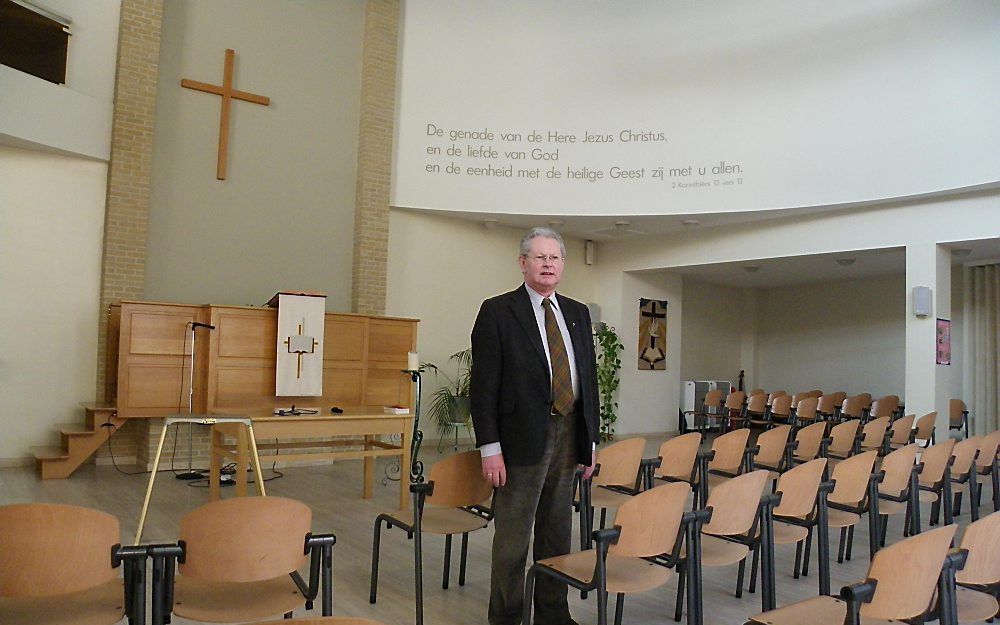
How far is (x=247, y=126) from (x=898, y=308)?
11.0 meters

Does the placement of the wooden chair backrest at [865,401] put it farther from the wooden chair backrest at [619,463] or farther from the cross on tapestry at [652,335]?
the wooden chair backrest at [619,463]

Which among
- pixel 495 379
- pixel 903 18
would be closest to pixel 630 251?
pixel 903 18

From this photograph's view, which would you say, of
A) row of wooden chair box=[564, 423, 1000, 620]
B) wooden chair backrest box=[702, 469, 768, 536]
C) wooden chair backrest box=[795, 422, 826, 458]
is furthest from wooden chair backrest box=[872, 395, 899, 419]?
wooden chair backrest box=[702, 469, 768, 536]

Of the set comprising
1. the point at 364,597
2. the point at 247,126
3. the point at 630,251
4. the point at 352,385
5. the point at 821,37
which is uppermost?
the point at 821,37

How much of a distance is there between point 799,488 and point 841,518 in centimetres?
69

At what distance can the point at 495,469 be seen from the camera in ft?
9.44

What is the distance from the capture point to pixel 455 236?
411 inches

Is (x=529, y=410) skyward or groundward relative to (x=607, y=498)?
skyward

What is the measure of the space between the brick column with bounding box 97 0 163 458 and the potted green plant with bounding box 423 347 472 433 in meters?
3.76

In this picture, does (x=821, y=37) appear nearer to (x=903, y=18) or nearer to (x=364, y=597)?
(x=903, y=18)

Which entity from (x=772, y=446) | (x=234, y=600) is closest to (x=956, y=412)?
(x=772, y=446)

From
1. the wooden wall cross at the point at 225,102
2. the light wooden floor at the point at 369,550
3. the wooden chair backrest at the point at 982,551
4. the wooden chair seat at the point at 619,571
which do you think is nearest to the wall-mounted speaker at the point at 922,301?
the light wooden floor at the point at 369,550

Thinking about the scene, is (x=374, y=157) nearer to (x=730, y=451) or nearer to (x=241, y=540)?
(x=730, y=451)

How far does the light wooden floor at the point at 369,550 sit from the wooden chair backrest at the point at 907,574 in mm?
1385
